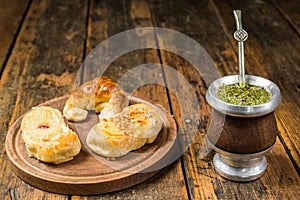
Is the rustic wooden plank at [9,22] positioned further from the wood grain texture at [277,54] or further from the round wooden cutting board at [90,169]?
the wood grain texture at [277,54]

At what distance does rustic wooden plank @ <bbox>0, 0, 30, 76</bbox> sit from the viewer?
2.12m

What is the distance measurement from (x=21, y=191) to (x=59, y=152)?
0.14 m

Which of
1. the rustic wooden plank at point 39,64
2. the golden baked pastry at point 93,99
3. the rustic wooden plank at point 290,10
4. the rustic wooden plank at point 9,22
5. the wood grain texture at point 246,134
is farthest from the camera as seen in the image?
the rustic wooden plank at point 290,10

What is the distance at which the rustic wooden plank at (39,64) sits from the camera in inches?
54.4

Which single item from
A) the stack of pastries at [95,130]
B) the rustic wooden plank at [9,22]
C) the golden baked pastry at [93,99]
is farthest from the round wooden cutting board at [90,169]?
the rustic wooden plank at [9,22]

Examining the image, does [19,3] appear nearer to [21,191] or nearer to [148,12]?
[148,12]

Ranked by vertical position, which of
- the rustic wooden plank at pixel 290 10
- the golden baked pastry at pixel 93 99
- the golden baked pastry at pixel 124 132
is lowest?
the rustic wooden plank at pixel 290 10

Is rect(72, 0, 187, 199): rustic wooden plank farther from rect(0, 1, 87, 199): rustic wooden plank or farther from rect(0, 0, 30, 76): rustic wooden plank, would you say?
rect(0, 0, 30, 76): rustic wooden plank

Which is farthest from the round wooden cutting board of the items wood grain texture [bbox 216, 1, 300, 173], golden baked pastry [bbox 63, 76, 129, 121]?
wood grain texture [bbox 216, 1, 300, 173]

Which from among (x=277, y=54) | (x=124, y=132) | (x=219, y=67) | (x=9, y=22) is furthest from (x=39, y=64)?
(x=277, y=54)

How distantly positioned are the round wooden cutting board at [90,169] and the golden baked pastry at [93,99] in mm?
133

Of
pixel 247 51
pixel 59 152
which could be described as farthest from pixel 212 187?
pixel 247 51

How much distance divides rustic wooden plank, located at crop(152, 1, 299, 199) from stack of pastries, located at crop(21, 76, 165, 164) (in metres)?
0.16

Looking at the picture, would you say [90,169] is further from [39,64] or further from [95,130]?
[39,64]
